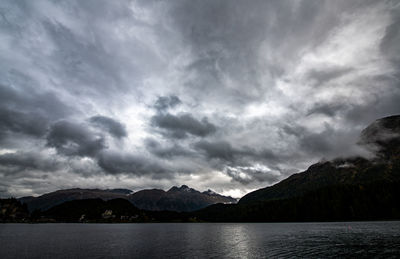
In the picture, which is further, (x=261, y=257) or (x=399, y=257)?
(x=261, y=257)

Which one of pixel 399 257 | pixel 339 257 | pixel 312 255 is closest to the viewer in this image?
pixel 399 257

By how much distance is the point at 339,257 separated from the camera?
211 ft

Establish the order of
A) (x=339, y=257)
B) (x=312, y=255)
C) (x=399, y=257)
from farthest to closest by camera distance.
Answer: (x=312, y=255) < (x=339, y=257) < (x=399, y=257)

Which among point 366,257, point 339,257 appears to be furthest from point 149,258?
point 366,257

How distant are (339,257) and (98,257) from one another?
2660 inches

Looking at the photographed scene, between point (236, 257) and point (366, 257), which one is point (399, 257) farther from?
point (236, 257)

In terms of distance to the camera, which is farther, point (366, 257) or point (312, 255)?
point (312, 255)

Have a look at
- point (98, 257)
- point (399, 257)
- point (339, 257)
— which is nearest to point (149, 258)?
point (98, 257)

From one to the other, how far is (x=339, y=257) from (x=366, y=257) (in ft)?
20.3

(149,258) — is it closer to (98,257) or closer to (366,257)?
(98,257)

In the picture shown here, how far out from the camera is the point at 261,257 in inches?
2719

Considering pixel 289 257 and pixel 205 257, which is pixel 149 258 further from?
pixel 289 257

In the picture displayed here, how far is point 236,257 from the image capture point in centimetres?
7075

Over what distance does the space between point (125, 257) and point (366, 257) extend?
65.5 meters
